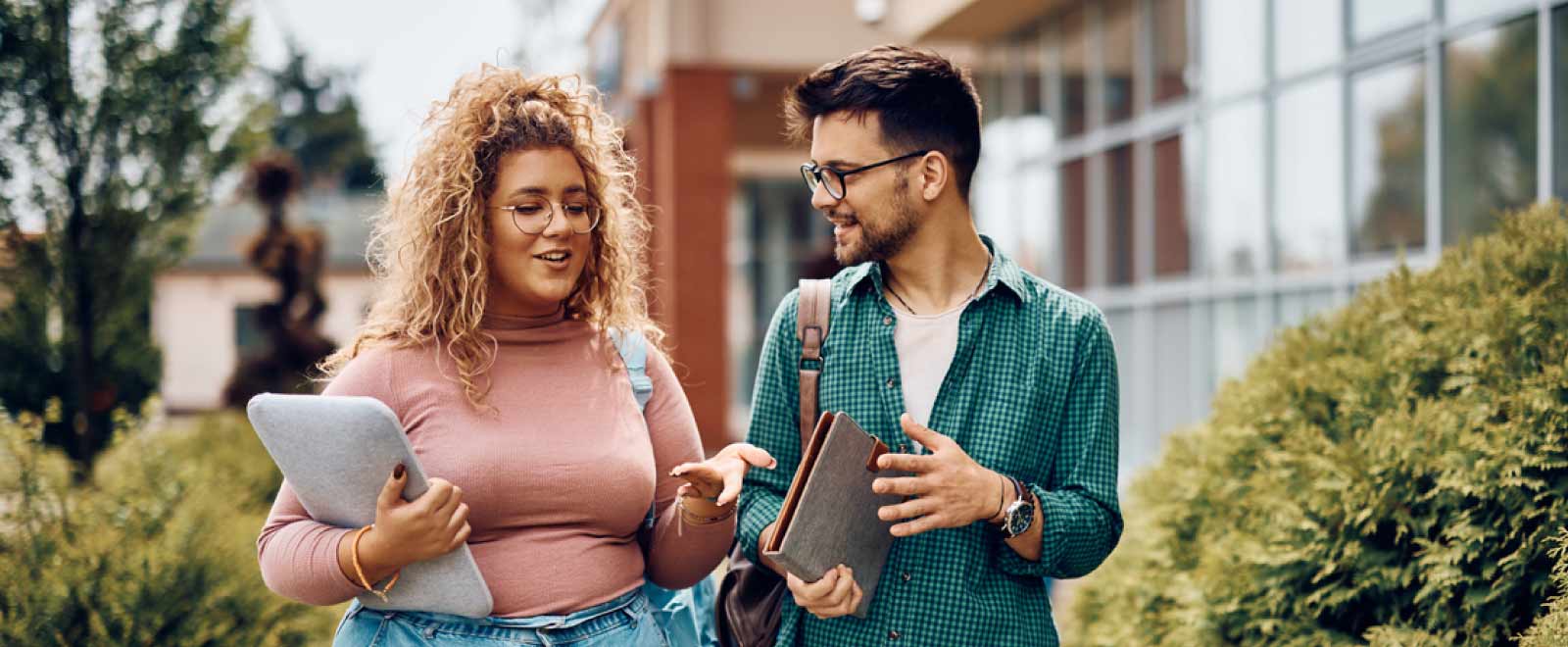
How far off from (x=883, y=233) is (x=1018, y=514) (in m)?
0.63

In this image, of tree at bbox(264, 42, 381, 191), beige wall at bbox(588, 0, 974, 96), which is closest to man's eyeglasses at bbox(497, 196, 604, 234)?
beige wall at bbox(588, 0, 974, 96)

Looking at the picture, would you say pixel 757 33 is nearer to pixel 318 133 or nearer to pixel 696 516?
pixel 696 516

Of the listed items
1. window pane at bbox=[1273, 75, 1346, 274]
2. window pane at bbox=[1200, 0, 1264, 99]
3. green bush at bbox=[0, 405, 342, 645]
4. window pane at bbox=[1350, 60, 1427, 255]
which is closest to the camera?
green bush at bbox=[0, 405, 342, 645]

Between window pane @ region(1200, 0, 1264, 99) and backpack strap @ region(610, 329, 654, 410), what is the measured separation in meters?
7.21

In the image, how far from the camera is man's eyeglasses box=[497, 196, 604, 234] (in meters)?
2.83

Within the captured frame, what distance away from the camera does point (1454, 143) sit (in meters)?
7.45

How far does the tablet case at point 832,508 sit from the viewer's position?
2551 mm

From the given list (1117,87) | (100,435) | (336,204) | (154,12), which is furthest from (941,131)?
(336,204)

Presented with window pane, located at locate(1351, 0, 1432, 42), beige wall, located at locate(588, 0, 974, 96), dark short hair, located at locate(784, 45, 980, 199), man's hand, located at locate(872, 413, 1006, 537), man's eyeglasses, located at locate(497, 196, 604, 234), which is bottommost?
man's hand, located at locate(872, 413, 1006, 537)

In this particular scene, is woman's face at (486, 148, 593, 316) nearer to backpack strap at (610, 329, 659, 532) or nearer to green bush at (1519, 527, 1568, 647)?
backpack strap at (610, 329, 659, 532)

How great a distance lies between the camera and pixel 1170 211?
10.5m

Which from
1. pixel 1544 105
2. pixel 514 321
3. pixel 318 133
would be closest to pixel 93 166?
pixel 514 321

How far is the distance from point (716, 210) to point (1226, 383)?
1302cm

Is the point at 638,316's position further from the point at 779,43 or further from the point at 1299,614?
the point at 779,43
